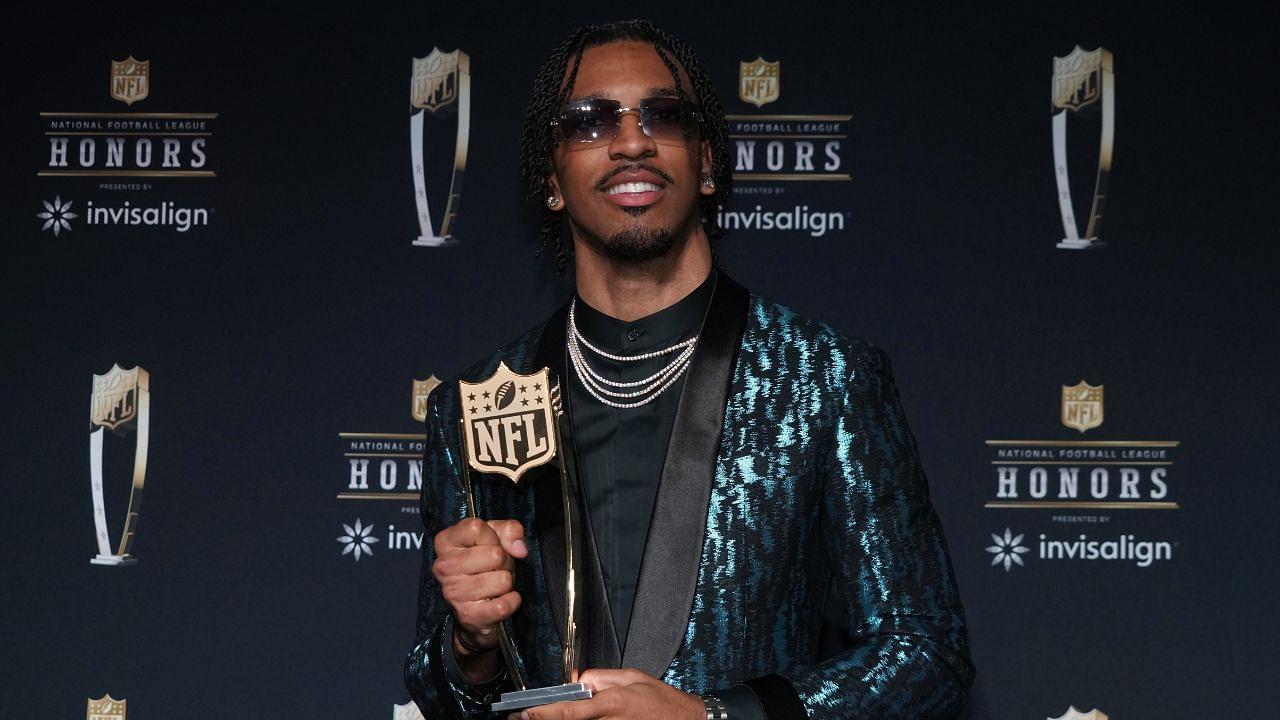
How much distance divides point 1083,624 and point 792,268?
93 centimetres

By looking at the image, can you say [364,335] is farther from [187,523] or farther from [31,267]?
[31,267]

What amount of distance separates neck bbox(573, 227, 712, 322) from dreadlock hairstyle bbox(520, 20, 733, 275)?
107 millimetres

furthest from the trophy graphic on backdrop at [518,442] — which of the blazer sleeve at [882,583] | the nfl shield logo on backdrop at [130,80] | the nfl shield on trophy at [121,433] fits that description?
the nfl shield logo on backdrop at [130,80]

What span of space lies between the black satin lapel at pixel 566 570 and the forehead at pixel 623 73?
0.39 m

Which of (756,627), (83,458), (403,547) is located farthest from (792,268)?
(83,458)

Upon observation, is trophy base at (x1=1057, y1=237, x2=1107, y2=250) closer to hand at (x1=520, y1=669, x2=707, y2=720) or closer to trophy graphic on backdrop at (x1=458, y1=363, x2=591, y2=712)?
trophy graphic on backdrop at (x1=458, y1=363, x2=591, y2=712)

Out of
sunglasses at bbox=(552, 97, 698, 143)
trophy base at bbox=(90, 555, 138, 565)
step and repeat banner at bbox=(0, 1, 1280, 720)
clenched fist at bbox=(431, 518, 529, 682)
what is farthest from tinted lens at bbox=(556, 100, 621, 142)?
trophy base at bbox=(90, 555, 138, 565)

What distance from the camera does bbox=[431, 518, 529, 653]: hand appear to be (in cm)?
148

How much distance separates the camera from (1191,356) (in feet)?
8.93

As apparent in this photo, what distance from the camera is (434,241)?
2.88 m

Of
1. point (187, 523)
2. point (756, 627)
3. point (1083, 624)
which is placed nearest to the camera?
point (756, 627)

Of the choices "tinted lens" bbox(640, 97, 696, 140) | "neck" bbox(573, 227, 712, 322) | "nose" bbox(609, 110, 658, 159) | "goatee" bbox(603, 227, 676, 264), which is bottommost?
"neck" bbox(573, 227, 712, 322)

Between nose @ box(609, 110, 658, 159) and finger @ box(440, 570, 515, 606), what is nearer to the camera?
finger @ box(440, 570, 515, 606)

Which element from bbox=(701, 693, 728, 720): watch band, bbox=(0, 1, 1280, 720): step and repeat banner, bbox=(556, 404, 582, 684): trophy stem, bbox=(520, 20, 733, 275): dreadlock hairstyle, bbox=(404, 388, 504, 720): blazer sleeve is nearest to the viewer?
bbox=(701, 693, 728, 720): watch band
